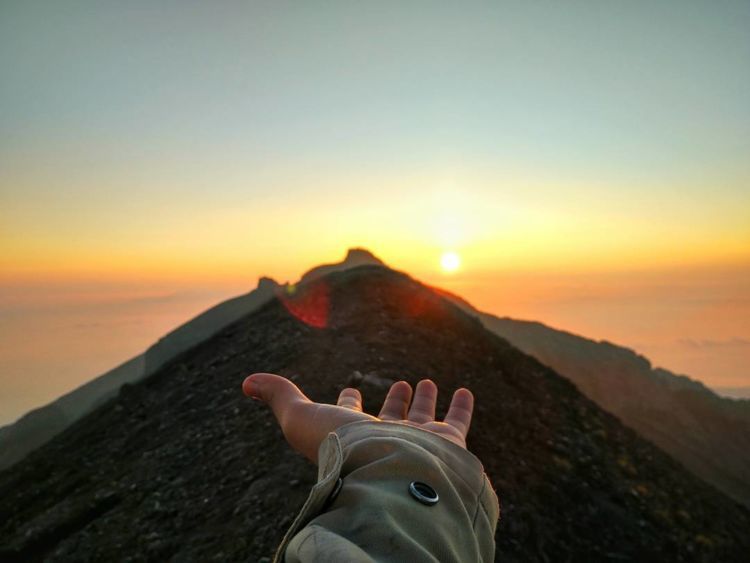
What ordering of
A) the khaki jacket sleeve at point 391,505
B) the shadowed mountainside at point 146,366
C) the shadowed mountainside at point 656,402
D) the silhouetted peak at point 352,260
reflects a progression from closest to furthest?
the khaki jacket sleeve at point 391,505, the shadowed mountainside at point 656,402, the shadowed mountainside at point 146,366, the silhouetted peak at point 352,260

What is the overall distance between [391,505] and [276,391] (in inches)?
47.0

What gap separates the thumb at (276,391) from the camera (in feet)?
8.10

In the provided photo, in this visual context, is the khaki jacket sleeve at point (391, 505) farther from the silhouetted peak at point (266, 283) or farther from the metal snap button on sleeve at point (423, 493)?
the silhouetted peak at point (266, 283)

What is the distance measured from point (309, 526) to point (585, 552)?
7.56 m

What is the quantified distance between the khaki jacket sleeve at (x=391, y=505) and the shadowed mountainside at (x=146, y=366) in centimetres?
4141

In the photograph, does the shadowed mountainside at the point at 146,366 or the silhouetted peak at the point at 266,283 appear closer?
the shadowed mountainside at the point at 146,366

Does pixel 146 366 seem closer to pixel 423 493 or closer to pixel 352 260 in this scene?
pixel 352 260

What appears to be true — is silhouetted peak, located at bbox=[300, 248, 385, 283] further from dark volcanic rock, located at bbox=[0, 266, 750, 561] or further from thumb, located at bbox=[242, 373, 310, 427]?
thumb, located at bbox=[242, 373, 310, 427]

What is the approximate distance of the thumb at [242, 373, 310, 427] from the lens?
2.47 m

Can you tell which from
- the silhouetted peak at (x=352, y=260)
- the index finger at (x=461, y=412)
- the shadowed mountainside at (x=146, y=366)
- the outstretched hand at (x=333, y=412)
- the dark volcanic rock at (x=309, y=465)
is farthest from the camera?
the silhouetted peak at (x=352, y=260)

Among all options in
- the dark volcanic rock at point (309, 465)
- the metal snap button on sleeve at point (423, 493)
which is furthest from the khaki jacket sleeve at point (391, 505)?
the dark volcanic rock at point (309, 465)

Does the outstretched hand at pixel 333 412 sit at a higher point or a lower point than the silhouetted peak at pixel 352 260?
higher

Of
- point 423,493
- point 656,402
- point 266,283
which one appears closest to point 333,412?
point 423,493

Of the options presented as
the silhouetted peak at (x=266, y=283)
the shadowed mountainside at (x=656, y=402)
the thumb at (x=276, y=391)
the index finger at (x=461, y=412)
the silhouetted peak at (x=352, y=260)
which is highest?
the thumb at (x=276, y=391)
